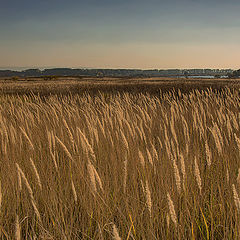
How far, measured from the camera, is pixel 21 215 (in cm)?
223

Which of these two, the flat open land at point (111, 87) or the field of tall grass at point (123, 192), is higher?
the flat open land at point (111, 87)

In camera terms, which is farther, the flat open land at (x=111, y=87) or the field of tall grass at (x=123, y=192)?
the flat open land at (x=111, y=87)

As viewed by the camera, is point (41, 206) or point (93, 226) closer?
point (93, 226)

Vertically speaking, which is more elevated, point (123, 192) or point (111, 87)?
point (111, 87)

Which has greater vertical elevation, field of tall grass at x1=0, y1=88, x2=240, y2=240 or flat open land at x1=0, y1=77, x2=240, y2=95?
flat open land at x1=0, y1=77, x2=240, y2=95

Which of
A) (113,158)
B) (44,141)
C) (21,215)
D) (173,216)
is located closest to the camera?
(173,216)

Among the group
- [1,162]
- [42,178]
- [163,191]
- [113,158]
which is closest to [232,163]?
[163,191]

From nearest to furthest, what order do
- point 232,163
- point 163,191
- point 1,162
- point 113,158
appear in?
point 163,191 → point 113,158 → point 232,163 → point 1,162

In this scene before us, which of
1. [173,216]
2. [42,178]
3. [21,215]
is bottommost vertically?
[21,215]

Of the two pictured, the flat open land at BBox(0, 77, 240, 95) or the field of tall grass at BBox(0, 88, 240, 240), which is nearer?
the field of tall grass at BBox(0, 88, 240, 240)

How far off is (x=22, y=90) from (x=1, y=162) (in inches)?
736

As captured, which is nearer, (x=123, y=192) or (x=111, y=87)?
(x=123, y=192)

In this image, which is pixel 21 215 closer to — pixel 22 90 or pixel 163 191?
pixel 163 191

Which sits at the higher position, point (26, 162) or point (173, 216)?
point (173, 216)
